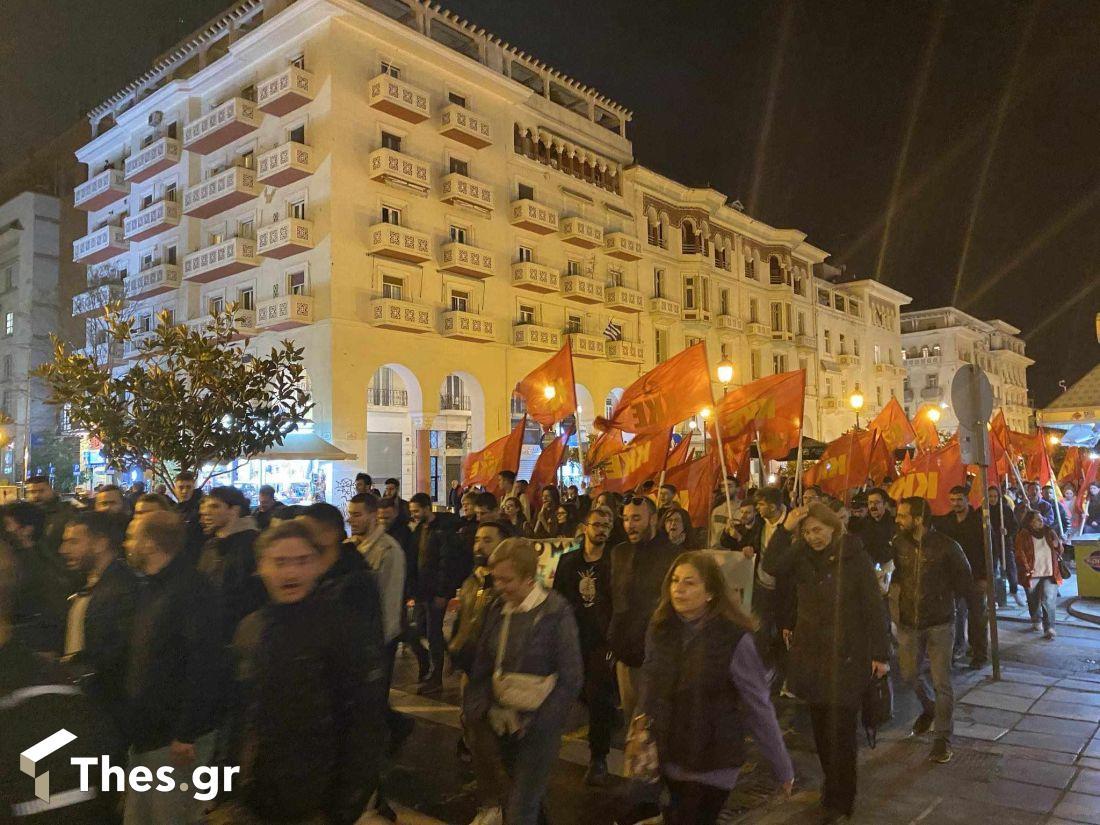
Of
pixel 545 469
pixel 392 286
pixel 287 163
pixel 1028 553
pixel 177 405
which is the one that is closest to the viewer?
pixel 1028 553

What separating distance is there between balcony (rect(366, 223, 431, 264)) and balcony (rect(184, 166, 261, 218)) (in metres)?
4.92

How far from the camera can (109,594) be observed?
3.95 m

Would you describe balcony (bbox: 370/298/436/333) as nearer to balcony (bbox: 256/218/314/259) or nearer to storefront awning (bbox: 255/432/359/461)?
balcony (bbox: 256/218/314/259)

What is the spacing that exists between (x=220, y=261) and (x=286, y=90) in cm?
622

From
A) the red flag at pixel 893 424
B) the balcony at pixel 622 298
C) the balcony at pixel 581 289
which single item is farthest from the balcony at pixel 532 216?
the red flag at pixel 893 424

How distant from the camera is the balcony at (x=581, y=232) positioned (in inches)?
1284

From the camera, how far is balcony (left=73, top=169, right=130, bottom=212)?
3353 cm

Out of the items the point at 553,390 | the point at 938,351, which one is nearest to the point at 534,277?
the point at 553,390

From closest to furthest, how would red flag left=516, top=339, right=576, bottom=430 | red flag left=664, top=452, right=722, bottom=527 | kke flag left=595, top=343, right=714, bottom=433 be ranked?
red flag left=664, top=452, right=722, bottom=527 < kke flag left=595, top=343, right=714, bottom=433 < red flag left=516, top=339, right=576, bottom=430

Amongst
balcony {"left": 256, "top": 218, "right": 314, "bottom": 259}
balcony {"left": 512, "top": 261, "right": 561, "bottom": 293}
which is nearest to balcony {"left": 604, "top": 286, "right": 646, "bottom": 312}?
balcony {"left": 512, "top": 261, "right": 561, "bottom": 293}

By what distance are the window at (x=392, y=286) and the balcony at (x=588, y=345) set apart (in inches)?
304

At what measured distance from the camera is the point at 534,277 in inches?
1217

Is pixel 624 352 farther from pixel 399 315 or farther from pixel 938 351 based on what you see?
pixel 938 351

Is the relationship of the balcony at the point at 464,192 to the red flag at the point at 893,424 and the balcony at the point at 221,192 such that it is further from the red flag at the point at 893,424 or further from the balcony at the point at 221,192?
the red flag at the point at 893,424
